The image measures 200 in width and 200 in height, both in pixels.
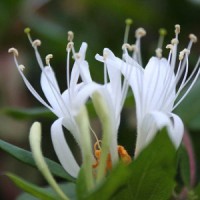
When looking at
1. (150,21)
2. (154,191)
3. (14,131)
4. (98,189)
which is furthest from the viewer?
(150,21)

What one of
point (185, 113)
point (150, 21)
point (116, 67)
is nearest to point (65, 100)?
point (116, 67)

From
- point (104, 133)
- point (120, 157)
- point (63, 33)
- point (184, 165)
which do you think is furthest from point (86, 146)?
point (63, 33)

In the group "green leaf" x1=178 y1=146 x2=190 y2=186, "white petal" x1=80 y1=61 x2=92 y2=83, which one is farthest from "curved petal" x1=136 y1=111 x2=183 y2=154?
"green leaf" x1=178 y1=146 x2=190 y2=186

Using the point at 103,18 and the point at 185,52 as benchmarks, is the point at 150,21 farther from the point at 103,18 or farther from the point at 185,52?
the point at 185,52

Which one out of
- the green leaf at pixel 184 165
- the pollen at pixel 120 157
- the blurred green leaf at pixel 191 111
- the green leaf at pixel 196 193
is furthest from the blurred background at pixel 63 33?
the pollen at pixel 120 157

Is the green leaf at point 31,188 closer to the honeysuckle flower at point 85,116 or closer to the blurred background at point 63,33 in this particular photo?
the honeysuckle flower at point 85,116

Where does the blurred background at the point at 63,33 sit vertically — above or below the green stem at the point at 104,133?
below
